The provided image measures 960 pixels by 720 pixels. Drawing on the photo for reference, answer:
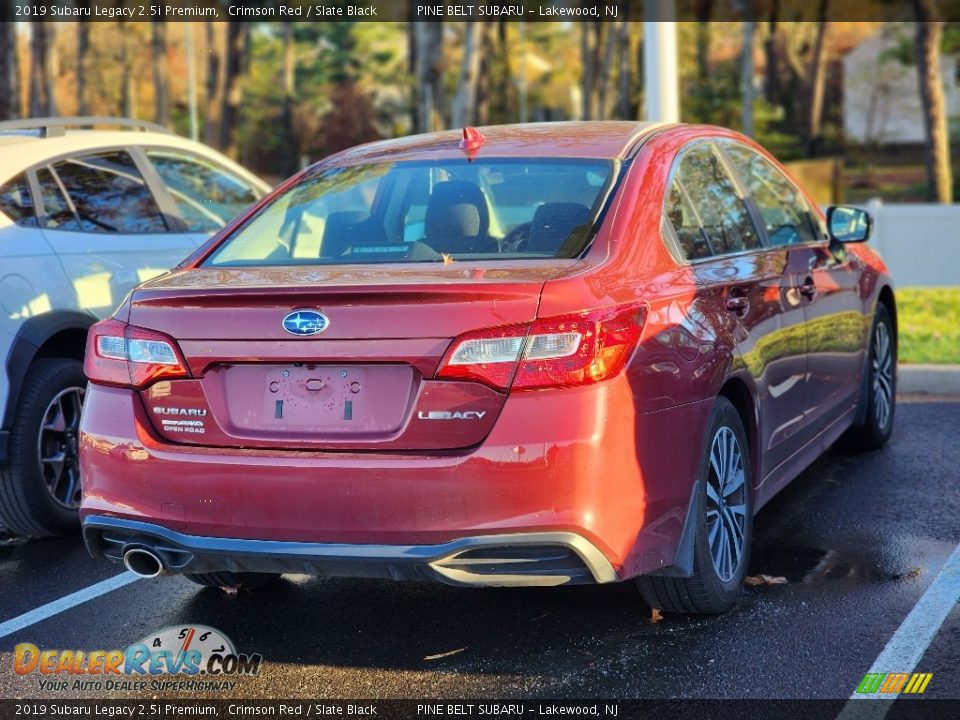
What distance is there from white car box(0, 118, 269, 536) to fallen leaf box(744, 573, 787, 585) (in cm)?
304

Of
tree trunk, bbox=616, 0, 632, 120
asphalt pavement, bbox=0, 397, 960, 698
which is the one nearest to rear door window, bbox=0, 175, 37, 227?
asphalt pavement, bbox=0, 397, 960, 698

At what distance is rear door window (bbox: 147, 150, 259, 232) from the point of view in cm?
716

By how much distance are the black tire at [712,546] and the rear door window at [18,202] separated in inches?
132

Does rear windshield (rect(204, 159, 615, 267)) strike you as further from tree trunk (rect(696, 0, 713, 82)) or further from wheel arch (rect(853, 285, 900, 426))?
tree trunk (rect(696, 0, 713, 82))

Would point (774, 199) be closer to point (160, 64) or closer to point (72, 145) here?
point (72, 145)

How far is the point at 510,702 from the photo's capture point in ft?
12.9

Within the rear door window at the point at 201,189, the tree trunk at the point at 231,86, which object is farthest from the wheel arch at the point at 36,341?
the tree trunk at the point at 231,86

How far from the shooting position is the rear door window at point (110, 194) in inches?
257

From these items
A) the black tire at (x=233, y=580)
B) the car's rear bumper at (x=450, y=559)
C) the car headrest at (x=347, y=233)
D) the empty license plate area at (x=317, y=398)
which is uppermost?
the car headrest at (x=347, y=233)

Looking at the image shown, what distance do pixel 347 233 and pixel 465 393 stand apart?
51.0 inches

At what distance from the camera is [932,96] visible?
25.7 meters

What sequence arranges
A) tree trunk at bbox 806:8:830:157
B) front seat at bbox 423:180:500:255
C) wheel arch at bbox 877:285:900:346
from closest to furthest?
front seat at bbox 423:180:500:255
wheel arch at bbox 877:285:900:346
tree trunk at bbox 806:8:830:157

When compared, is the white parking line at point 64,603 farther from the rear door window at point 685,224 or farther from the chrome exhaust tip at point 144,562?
the rear door window at point 685,224

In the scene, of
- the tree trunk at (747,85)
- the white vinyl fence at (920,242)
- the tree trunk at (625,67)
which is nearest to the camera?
the white vinyl fence at (920,242)
